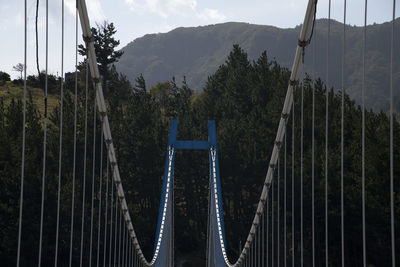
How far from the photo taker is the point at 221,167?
42.1m

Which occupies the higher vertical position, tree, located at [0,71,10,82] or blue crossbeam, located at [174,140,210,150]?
tree, located at [0,71,10,82]

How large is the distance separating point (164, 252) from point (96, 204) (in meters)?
15.2

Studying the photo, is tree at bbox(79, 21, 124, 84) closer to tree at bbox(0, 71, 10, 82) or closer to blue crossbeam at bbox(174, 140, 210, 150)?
tree at bbox(0, 71, 10, 82)

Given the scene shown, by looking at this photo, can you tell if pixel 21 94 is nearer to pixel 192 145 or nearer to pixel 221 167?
pixel 221 167

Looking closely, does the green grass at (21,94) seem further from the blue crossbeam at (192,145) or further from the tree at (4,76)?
the blue crossbeam at (192,145)

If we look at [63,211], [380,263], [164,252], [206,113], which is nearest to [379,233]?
[380,263]

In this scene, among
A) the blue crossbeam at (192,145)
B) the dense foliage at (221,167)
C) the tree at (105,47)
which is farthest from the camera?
the tree at (105,47)

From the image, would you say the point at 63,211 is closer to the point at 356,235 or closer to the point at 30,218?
the point at 30,218

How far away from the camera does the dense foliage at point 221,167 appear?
3152cm

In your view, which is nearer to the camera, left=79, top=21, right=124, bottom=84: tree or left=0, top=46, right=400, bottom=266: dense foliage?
left=0, top=46, right=400, bottom=266: dense foliage

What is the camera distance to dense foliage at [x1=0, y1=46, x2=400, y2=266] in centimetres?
3152

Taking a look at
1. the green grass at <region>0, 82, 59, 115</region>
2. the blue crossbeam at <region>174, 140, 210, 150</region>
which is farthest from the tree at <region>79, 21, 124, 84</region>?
the blue crossbeam at <region>174, 140, 210, 150</region>

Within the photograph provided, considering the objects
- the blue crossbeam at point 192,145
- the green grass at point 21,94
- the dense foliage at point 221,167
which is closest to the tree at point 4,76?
the green grass at point 21,94

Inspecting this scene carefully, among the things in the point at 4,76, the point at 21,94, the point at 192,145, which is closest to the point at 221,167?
the point at 192,145
